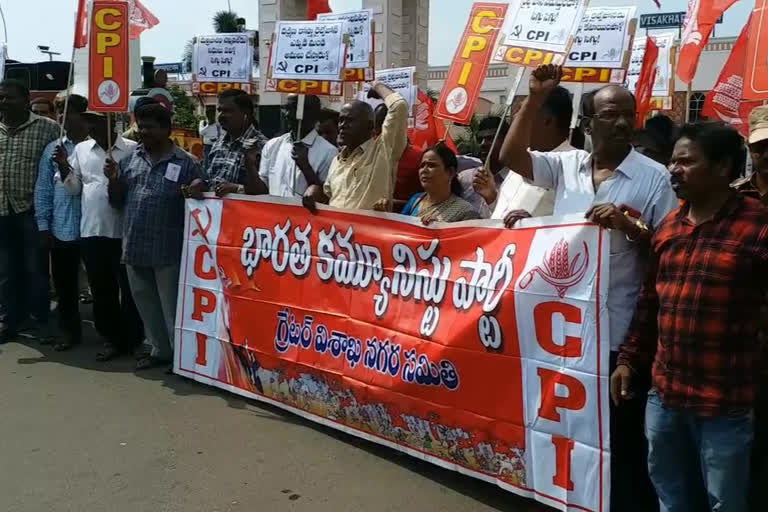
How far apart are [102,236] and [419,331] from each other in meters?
2.97

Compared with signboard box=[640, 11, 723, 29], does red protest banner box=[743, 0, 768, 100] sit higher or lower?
lower

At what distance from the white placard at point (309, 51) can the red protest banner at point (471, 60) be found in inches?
66.9

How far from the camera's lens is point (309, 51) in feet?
18.6

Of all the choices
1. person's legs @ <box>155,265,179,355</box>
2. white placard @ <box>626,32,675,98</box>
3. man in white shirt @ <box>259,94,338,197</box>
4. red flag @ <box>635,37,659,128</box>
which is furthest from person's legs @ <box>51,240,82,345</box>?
white placard @ <box>626,32,675,98</box>

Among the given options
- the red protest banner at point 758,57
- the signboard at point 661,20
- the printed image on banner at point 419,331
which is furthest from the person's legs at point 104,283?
the signboard at point 661,20

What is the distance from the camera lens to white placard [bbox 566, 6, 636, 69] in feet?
18.5

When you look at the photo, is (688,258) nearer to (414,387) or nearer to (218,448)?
(414,387)

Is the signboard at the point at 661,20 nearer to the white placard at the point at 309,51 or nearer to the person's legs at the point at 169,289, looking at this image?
the white placard at the point at 309,51

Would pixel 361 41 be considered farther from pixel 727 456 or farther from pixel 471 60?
pixel 727 456

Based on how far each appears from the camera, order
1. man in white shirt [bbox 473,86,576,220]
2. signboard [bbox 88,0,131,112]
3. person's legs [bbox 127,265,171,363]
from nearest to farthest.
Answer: man in white shirt [bbox 473,86,576,220]
person's legs [bbox 127,265,171,363]
signboard [bbox 88,0,131,112]

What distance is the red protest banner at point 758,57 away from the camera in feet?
13.8

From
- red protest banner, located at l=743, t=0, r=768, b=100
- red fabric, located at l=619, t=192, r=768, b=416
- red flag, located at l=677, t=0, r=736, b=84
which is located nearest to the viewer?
red fabric, located at l=619, t=192, r=768, b=416

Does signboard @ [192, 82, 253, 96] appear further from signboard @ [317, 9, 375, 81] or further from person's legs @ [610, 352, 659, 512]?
person's legs @ [610, 352, 659, 512]

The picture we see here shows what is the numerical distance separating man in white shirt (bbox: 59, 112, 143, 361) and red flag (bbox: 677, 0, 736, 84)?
549 cm
